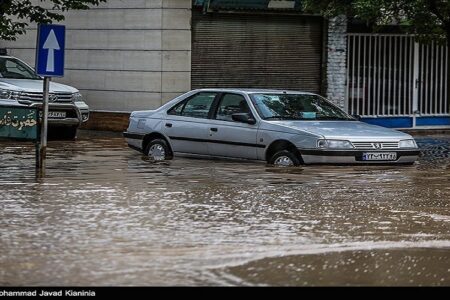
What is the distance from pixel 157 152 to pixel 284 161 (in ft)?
9.03

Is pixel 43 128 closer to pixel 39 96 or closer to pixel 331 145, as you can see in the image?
pixel 331 145

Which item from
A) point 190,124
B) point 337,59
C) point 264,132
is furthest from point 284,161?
point 337,59

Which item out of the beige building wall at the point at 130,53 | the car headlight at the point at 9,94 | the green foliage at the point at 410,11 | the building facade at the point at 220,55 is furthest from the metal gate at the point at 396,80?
the car headlight at the point at 9,94

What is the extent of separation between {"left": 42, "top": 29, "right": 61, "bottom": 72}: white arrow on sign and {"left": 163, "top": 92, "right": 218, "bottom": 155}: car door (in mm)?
3061

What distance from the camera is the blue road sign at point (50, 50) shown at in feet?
51.9

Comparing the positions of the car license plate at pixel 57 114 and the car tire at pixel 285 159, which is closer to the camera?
the car tire at pixel 285 159

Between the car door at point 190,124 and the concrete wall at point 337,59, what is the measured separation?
349 inches

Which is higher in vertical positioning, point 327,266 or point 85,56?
point 85,56

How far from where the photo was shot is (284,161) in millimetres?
16969

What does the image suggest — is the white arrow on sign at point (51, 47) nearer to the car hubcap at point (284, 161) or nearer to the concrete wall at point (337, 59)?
the car hubcap at point (284, 161)

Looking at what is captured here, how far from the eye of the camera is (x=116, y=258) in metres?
8.90

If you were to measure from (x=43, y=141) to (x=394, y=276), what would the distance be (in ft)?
28.1

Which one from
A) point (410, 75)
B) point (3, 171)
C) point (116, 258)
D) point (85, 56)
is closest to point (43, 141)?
point (3, 171)
